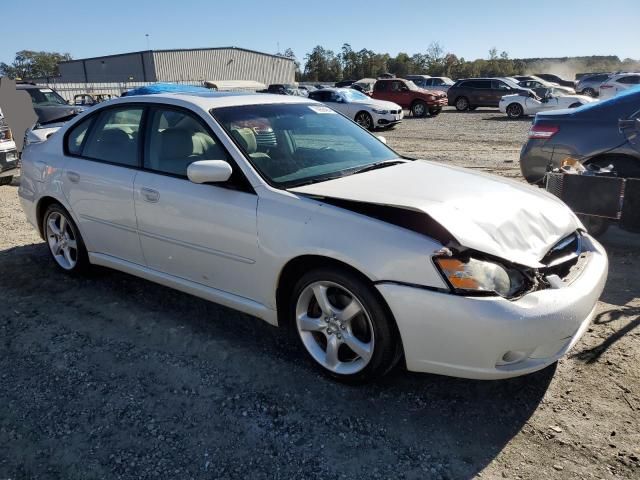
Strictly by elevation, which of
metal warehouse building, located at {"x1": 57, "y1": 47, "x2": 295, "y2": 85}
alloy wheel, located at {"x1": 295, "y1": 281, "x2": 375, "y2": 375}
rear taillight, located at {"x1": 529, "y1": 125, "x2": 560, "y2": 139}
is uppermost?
metal warehouse building, located at {"x1": 57, "y1": 47, "x2": 295, "y2": 85}

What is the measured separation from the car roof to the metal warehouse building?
57.5 metres

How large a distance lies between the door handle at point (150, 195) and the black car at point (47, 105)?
385 inches

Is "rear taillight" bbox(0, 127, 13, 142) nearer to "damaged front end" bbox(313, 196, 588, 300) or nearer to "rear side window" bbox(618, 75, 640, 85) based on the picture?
"damaged front end" bbox(313, 196, 588, 300)

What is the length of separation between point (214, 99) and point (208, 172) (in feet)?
3.14

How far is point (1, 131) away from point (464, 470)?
9336 millimetres

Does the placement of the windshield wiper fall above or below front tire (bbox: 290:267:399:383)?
above

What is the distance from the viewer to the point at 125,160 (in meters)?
3.99

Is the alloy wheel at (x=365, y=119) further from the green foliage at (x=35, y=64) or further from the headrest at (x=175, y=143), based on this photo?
the green foliage at (x=35, y=64)

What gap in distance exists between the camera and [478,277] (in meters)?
2.54

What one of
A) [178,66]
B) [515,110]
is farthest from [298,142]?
[178,66]

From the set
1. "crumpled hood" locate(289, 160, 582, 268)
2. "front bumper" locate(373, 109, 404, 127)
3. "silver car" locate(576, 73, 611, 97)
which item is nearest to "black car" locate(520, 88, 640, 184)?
"crumpled hood" locate(289, 160, 582, 268)

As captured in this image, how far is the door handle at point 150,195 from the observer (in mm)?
3652

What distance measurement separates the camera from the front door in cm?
324

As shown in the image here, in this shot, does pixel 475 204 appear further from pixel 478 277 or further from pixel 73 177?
pixel 73 177
